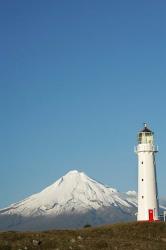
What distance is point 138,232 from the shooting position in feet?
238

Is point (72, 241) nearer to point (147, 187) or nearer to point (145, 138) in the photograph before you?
point (147, 187)

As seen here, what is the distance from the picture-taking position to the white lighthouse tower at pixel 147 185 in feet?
293

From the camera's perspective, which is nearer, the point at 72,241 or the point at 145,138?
the point at 72,241

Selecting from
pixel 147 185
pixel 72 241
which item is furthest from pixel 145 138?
pixel 72 241

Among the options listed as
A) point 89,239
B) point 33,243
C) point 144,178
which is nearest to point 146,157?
point 144,178

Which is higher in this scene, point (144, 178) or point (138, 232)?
point (144, 178)

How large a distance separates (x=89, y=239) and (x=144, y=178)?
31.9 m

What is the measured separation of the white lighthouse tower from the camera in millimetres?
89312

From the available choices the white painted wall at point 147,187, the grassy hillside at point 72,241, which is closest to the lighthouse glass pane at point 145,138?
the white painted wall at point 147,187

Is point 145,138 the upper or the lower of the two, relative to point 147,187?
upper

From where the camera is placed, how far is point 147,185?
8969cm

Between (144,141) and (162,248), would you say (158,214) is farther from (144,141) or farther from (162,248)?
(162,248)

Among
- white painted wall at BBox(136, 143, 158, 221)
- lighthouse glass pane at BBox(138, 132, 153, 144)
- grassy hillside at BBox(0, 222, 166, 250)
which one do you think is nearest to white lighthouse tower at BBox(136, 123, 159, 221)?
white painted wall at BBox(136, 143, 158, 221)

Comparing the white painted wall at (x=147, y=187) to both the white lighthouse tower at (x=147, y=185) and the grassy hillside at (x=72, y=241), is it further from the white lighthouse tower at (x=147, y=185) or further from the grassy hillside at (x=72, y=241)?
the grassy hillside at (x=72, y=241)
